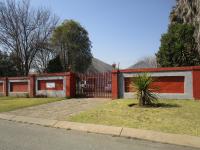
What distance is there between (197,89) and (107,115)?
653cm

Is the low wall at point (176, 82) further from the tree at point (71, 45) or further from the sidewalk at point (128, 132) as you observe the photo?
the tree at point (71, 45)

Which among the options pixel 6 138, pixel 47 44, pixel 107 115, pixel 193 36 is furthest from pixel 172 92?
pixel 47 44

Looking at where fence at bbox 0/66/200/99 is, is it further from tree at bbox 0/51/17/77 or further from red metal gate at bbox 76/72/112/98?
tree at bbox 0/51/17/77

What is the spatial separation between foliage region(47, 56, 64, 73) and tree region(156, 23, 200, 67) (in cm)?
1705

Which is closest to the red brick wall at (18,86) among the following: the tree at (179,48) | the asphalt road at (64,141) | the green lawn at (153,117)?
the green lawn at (153,117)

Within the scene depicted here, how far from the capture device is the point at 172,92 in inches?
647

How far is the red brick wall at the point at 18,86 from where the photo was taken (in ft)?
79.1

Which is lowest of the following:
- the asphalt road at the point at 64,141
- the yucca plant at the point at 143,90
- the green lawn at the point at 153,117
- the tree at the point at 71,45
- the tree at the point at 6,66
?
the asphalt road at the point at 64,141

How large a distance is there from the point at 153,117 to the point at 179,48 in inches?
718

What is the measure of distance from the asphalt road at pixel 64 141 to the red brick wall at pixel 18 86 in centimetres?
1485

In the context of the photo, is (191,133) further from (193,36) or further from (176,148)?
(193,36)

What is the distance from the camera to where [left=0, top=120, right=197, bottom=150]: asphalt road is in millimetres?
7195

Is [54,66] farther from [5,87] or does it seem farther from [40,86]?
[40,86]

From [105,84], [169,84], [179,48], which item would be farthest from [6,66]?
[169,84]
